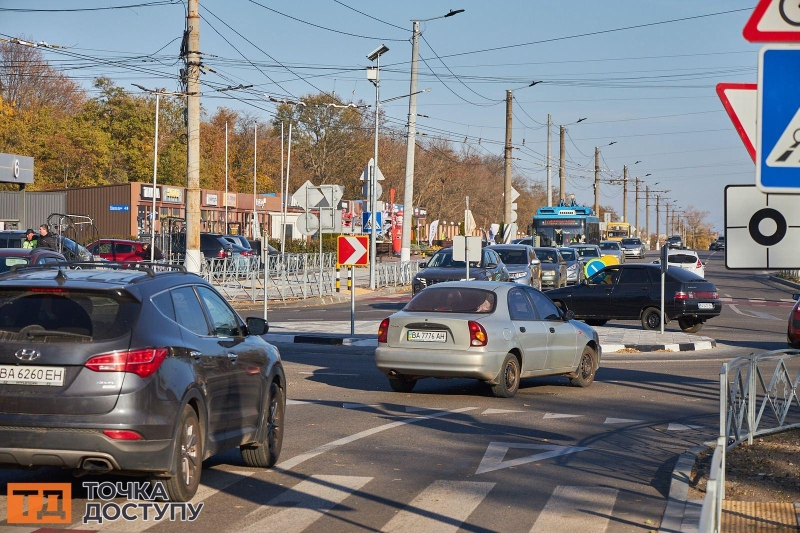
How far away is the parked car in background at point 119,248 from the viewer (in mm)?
44438

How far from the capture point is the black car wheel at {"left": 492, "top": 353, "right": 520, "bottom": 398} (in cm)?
1423

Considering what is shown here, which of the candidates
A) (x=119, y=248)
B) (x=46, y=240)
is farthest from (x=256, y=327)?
(x=119, y=248)

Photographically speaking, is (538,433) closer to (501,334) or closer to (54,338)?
(501,334)

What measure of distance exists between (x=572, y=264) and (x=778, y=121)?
40.6 meters

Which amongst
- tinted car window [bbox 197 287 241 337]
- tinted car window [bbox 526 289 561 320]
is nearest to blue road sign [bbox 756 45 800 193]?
tinted car window [bbox 197 287 241 337]

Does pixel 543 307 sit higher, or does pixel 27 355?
pixel 27 355

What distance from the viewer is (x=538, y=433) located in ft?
37.7

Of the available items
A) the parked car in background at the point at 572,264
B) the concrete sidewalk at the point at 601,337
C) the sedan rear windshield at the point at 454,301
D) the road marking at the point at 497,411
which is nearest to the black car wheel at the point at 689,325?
the concrete sidewalk at the point at 601,337

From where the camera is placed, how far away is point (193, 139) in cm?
2606

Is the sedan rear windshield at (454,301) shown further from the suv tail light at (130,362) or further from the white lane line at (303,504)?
the suv tail light at (130,362)

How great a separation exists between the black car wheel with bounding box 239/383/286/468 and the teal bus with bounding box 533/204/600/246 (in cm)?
4944

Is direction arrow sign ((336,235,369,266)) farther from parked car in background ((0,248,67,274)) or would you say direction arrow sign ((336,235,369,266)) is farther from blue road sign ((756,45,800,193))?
blue road sign ((756,45,800,193))

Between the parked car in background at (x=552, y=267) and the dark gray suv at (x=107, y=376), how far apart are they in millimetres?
32997

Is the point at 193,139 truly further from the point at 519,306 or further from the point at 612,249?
the point at 612,249
